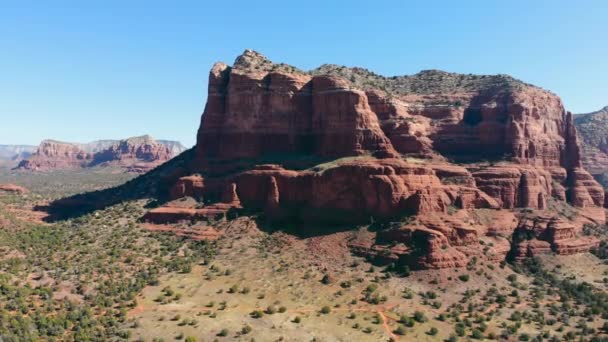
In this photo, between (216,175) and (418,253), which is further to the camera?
(216,175)

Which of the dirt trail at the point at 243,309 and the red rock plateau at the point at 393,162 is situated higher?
the red rock plateau at the point at 393,162

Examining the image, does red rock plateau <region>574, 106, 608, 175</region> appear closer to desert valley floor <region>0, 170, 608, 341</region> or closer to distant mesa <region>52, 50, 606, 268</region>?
distant mesa <region>52, 50, 606, 268</region>

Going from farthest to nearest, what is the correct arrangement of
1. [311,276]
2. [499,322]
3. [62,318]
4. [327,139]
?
1. [327,139]
2. [311,276]
3. [499,322]
4. [62,318]

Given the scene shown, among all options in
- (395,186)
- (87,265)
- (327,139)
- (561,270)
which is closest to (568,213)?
(561,270)

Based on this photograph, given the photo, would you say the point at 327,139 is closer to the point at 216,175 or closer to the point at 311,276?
the point at 216,175

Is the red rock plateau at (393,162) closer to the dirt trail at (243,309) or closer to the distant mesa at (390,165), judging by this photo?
the distant mesa at (390,165)

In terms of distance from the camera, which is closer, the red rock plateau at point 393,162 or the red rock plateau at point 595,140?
the red rock plateau at point 393,162

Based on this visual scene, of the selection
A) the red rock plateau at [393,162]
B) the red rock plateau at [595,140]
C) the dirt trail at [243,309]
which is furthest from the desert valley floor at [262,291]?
the red rock plateau at [595,140]

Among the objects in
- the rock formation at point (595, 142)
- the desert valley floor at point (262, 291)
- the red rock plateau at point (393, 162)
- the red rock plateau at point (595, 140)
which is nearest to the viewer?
the desert valley floor at point (262, 291)

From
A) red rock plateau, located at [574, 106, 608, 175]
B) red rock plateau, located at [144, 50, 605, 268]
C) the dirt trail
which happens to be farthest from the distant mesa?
red rock plateau, located at [574, 106, 608, 175]
